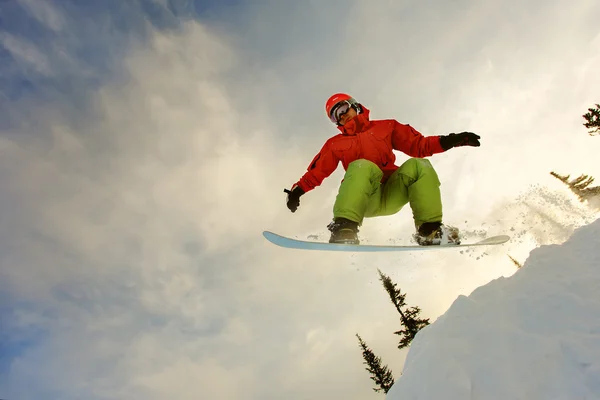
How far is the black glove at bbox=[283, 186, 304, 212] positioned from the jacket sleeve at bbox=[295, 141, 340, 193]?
0.31ft

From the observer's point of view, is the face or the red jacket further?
the face

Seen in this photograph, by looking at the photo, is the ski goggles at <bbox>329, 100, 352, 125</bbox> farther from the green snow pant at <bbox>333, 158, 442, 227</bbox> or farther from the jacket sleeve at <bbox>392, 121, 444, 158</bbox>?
the green snow pant at <bbox>333, 158, 442, 227</bbox>

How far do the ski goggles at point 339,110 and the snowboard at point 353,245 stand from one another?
2.29 metres

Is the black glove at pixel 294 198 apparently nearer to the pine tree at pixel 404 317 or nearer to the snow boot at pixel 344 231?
the snow boot at pixel 344 231

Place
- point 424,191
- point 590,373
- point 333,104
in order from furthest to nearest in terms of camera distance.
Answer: point 333,104, point 424,191, point 590,373

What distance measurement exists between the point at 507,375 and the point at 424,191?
2.89 meters

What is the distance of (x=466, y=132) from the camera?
5.15 metres

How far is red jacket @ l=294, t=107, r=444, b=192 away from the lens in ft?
17.9

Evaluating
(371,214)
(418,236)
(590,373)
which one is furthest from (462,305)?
(371,214)

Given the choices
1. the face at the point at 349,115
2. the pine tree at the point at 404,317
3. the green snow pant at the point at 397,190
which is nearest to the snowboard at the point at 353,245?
the green snow pant at the point at 397,190

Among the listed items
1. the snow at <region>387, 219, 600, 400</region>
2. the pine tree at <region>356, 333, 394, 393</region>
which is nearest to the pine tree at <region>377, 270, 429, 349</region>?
the pine tree at <region>356, 333, 394, 393</region>

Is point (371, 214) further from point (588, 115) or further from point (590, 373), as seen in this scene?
point (588, 115)

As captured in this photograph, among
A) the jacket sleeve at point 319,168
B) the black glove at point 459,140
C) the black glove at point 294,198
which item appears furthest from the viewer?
the black glove at point 294,198

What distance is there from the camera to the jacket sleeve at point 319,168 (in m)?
5.83
